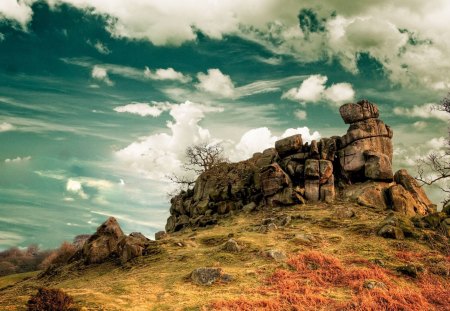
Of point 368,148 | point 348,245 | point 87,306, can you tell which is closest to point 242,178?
point 368,148

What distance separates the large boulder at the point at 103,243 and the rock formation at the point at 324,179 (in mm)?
14750

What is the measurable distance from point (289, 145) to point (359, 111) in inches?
534

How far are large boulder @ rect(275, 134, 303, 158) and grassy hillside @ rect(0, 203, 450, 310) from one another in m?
16.7

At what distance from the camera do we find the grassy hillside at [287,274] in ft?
59.8

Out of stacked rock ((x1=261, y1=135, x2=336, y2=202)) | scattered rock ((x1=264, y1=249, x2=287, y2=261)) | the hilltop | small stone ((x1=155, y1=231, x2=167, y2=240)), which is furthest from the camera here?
small stone ((x1=155, y1=231, x2=167, y2=240))

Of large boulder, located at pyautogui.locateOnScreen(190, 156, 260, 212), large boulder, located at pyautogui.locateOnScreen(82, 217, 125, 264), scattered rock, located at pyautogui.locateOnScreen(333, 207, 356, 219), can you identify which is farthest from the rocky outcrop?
scattered rock, located at pyautogui.locateOnScreen(333, 207, 356, 219)

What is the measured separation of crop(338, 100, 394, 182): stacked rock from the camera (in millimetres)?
49281

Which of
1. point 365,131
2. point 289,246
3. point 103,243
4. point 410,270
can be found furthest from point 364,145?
point 103,243

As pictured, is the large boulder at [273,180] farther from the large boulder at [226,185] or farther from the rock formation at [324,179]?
the large boulder at [226,185]

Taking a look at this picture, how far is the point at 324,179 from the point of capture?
161ft

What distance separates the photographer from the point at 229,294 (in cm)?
1941

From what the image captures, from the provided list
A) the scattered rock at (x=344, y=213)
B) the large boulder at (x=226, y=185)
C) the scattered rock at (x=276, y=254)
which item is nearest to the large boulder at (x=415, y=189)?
the scattered rock at (x=344, y=213)

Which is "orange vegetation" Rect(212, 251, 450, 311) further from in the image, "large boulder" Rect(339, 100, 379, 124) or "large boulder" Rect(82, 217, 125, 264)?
"large boulder" Rect(339, 100, 379, 124)

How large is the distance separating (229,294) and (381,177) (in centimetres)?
3686
